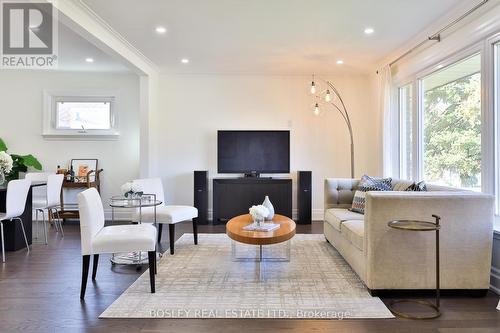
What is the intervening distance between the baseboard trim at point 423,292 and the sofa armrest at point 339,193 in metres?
1.70

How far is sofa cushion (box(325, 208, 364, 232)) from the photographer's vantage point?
11.9ft

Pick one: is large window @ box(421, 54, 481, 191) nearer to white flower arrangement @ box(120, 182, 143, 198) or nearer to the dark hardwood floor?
the dark hardwood floor

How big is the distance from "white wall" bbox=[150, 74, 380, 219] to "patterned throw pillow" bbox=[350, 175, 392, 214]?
200 centimetres

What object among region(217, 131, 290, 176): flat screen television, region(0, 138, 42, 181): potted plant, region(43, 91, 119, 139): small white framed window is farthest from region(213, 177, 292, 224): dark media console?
region(0, 138, 42, 181): potted plant

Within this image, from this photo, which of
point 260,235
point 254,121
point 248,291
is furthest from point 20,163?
point 248,291

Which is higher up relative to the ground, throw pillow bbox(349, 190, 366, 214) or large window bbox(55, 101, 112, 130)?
large window bbox(55, 101, 112, 130)

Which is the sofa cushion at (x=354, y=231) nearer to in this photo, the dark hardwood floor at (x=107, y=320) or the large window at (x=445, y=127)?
the dark hardwood floor at (x=107, y=320)

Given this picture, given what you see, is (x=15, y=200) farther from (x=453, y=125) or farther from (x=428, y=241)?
(x=453, y=125)

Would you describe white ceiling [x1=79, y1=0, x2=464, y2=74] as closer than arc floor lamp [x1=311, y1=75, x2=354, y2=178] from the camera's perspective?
Yes

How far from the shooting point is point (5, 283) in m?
3.03

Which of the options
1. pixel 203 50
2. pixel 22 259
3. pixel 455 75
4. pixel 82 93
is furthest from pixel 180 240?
pixel 455 75

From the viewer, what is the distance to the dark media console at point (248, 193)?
18.9ft

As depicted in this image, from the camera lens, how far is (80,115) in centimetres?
626

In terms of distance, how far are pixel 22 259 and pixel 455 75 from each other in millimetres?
5530
